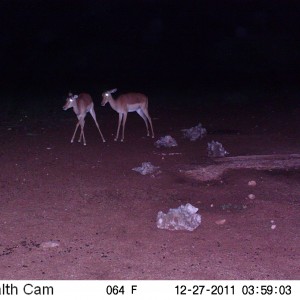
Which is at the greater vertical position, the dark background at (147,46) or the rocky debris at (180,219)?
Answer: the dark background at (147,46)

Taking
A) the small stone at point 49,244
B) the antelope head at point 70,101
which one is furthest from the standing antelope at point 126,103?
the small stone at point 49,244

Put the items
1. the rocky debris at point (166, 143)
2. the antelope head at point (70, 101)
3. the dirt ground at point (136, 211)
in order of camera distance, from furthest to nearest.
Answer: the antelope head at point (70, 101)
the rocky debris at point (166, 143)
the dirt ground at point (136, 211)

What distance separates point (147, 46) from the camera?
33375 millimetres

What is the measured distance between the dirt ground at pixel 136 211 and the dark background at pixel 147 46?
10662 millimetres

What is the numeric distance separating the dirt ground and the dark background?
10662 mm

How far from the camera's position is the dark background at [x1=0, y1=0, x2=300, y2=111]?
978 inches

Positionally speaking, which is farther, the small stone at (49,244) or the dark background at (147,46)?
the dark background at (147,46)

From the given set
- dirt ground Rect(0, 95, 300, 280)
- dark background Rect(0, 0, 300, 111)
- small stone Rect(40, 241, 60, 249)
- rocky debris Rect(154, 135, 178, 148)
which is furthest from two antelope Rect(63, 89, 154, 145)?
dark background Rect(0, 0, 300, 111)

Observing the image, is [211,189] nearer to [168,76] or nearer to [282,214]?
[282,214]

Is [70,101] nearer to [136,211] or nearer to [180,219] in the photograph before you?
[136,211]

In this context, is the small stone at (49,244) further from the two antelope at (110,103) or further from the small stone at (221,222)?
the two antelope at (110,103)

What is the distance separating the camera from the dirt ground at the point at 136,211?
577cm

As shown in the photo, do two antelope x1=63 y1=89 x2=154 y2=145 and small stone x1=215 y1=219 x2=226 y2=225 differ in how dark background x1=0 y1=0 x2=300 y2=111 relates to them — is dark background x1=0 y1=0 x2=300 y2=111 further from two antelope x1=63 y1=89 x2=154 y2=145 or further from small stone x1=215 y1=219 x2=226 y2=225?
small stone x1=215 y1=219 x2=226 y2=225

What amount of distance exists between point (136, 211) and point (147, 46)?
1051 inches
